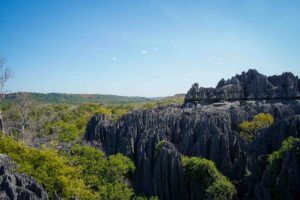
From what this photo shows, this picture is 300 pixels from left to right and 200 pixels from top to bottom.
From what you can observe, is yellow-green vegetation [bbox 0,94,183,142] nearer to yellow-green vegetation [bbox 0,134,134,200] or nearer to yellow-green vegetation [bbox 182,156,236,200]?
yellow-green vegetation [bbox 0,134,134,200]

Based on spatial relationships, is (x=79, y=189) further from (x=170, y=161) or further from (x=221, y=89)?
(x=221, y=89)

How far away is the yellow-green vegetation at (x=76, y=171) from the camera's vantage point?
33625 mm

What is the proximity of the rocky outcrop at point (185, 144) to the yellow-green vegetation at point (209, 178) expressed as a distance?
1245mm

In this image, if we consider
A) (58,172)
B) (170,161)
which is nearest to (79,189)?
(58,172)

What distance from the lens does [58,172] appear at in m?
35.8

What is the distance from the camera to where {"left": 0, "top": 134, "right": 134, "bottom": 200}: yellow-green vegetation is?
33625 millimetres

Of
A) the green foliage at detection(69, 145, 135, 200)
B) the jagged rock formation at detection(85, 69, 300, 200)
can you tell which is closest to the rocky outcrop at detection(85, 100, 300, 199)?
the jagged rock formation at detection(85, 69, 300, 200)

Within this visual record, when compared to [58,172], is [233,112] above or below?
above

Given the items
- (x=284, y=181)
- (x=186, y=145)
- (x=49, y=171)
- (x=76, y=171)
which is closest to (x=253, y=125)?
(x=186, y=145)

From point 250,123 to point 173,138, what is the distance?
13.3m

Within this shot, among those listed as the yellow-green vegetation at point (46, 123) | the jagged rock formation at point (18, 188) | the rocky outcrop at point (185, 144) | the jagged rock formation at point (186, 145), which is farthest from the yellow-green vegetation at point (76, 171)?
the yellow-green vegetation at point (46, 123)

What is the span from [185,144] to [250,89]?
46.4 m

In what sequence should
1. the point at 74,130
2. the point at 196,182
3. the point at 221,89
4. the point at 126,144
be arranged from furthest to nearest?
the point at 221,89 → the point at 74,130 → the point at 126,144 → the point at 196,182

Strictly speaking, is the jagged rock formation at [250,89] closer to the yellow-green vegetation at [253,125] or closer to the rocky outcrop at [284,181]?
the yellow-green vegetation at [253,125]
